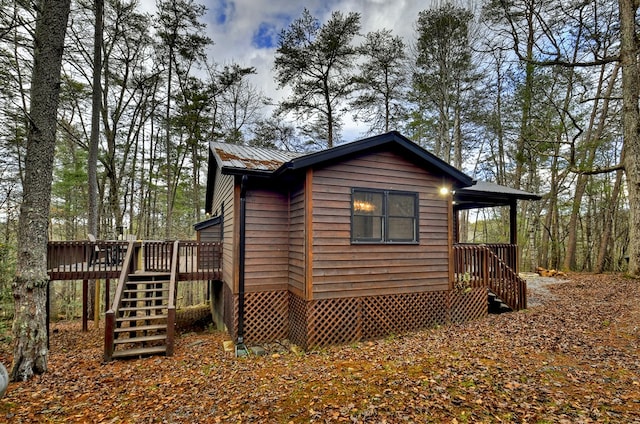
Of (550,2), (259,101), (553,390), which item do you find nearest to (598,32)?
(550,2)

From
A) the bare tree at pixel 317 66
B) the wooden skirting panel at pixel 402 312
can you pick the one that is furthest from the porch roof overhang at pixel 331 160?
the bare tree at pixel 317 66

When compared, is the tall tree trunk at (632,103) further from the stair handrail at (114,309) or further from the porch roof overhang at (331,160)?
the stair handrail at (114,309)

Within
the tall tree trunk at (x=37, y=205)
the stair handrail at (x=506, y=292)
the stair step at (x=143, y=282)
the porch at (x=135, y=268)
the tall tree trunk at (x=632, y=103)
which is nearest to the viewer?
the tall tree trunk at (x=37, y=205)

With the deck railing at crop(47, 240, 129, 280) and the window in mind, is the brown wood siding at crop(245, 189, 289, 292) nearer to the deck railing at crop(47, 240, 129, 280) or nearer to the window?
the window

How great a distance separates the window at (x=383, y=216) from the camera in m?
6.82

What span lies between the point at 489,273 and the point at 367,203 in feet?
13.7

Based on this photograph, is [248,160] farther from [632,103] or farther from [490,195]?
[632,103]

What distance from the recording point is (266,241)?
7.20m

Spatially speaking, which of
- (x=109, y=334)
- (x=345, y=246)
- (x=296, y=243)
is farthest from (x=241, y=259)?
(x=109, y=334)

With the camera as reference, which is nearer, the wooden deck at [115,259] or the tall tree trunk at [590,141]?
the wooden deck at [115,259]

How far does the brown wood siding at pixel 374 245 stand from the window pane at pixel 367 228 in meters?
0.21

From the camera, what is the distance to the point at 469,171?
61.9 feet

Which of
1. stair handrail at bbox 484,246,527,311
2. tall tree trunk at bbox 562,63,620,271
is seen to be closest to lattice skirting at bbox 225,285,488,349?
stair handrail at bbox 484,246,527,311

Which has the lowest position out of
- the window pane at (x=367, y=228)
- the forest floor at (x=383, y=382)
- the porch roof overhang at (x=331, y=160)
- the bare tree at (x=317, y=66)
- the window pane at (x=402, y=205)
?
the forest floor at (x=383, y=382)
